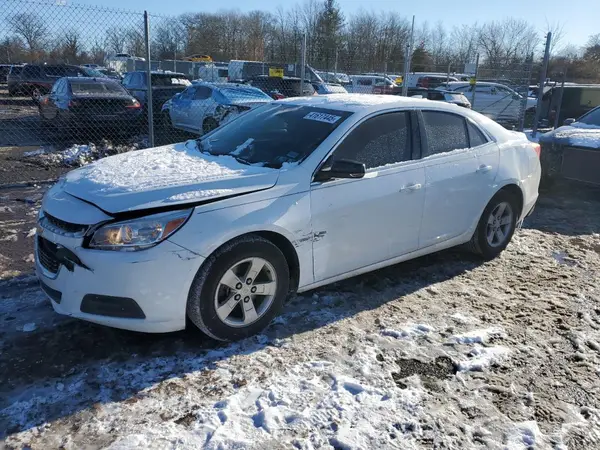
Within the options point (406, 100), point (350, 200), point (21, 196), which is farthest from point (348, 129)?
point (21, 196)

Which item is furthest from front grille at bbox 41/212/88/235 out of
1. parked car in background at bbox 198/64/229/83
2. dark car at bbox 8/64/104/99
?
parked car in background at bbox 198/64/229/83

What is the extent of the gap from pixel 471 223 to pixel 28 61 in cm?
1674

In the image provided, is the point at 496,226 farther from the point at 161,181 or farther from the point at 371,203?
the point at 161,181

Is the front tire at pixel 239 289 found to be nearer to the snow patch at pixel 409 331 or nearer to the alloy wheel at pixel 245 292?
the alloy wheel at pixel 245 292

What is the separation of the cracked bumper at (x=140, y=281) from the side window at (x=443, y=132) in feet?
7.72

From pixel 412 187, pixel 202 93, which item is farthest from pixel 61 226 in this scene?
pixel 202 93

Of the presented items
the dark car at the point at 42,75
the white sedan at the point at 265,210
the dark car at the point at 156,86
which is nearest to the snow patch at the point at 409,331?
the white sedan at the point at 265,210

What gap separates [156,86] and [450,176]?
1345cm

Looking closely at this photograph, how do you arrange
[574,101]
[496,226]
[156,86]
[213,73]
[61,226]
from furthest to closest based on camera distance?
1. [213,73]
2. [574,101]
3. [156,86]
4. [496,226]
5. [61,226]

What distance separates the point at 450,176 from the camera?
4445 millimetres

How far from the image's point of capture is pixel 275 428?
2641 mm

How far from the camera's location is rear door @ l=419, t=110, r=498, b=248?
4359mm

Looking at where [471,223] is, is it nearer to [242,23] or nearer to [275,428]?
[275,428]

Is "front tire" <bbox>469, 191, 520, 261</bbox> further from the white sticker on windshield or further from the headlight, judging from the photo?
the headlight
